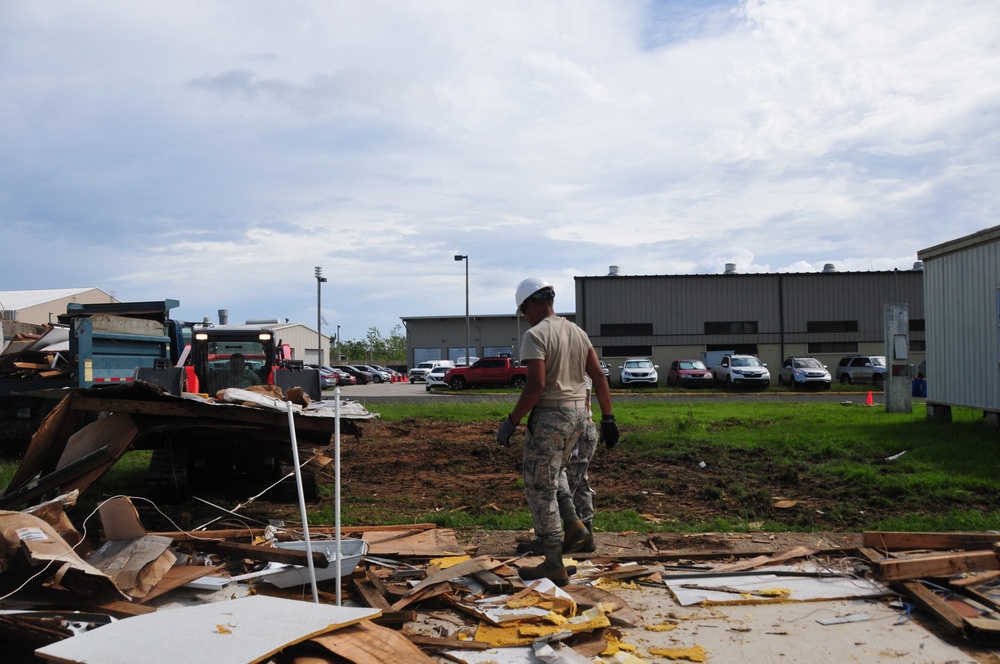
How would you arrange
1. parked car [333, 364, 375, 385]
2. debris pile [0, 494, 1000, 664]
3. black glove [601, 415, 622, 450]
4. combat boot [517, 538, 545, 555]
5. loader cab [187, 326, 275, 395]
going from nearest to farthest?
debris pile [0, 494, 1000, 664], combat boot [517, 538, 545, 555], black glove [601, 415, 622, 450], loader cab [187, 326, 275, 395], parked car [333, 364, 375, 385]

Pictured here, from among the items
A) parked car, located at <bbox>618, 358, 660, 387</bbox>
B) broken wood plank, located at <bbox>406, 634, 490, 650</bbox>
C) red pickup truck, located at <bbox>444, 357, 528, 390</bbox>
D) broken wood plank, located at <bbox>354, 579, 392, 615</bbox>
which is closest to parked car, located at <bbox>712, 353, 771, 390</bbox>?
parked car, located at <bbox>618, 358, 660, 387</bbox>

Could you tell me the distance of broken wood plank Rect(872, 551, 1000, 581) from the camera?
5.14 metres

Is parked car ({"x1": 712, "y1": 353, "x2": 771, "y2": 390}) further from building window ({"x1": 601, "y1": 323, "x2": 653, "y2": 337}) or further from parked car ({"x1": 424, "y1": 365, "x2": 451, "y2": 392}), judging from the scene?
parked car ({"x1": 424, "y1": 365, "x2": 451, "y2": 392})

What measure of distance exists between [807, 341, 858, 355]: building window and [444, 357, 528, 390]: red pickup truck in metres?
18.9

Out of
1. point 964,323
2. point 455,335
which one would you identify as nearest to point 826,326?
point 455,335

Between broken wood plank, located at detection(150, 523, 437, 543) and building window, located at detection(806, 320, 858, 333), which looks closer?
broken wood plank, located at detection(150, 523, 437, 543)

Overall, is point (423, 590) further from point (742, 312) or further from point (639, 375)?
point (742, 312)

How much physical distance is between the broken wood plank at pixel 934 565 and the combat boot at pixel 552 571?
6.79 feet

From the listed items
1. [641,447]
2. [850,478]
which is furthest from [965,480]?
[641,447]

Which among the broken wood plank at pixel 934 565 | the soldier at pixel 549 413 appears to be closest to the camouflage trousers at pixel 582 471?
the soldier at pixel 549 413

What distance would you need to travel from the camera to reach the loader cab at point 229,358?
496 inches

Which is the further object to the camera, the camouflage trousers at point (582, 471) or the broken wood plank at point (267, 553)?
the camouflage trousers at point (582, 471)

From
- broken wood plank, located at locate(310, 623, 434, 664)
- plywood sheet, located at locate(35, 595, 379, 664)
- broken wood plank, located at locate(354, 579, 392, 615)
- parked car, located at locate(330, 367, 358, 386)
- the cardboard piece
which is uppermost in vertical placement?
the cardboard piece

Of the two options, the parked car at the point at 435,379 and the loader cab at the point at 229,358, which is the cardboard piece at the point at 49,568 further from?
the parked car at the point at 435,379
